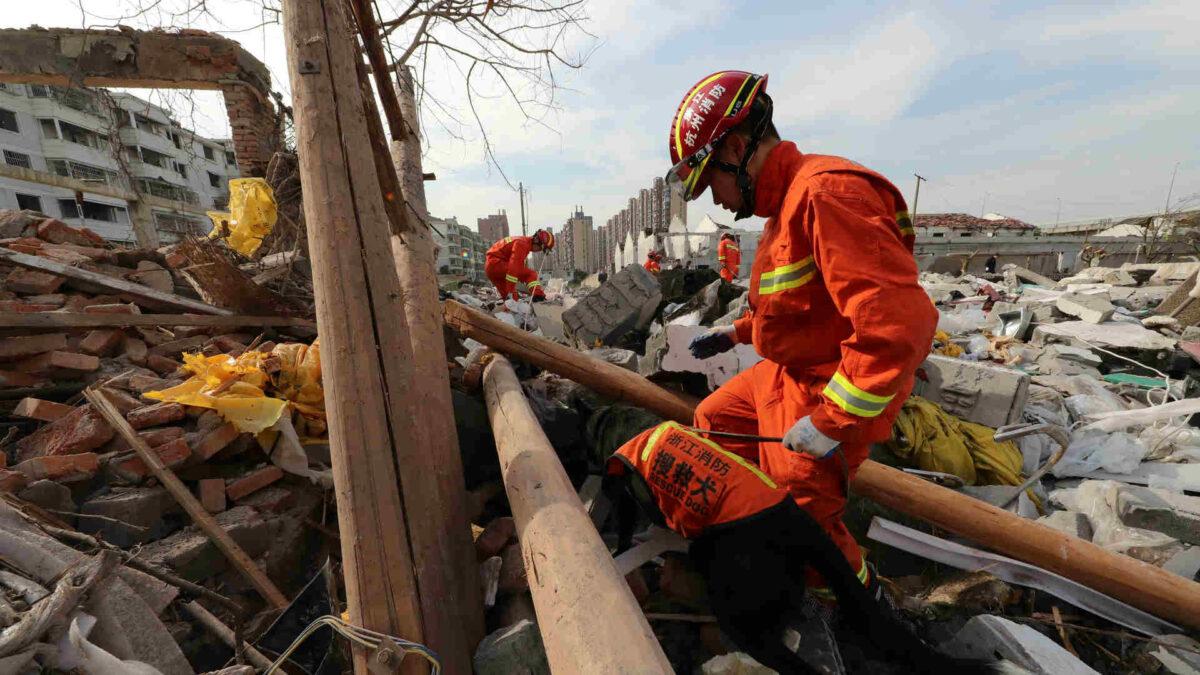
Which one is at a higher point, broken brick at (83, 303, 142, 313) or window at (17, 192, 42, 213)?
window at (17, 192, 42, 213)

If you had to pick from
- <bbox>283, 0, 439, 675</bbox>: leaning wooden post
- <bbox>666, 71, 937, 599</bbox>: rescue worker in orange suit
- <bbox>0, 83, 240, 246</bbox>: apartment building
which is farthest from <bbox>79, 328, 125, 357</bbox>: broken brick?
<bbox>0, 83, 240, 246</bbox>: apartment building

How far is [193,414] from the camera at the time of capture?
2506 millimetres

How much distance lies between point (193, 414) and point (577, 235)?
2311 inches

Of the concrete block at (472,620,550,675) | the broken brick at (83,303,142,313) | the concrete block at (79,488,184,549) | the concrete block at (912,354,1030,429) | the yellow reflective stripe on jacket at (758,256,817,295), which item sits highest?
the yellow reflective stripe on jacket at (758,256,817,295)

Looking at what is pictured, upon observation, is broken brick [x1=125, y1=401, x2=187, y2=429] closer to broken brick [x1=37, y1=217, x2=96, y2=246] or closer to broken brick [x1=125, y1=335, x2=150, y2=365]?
broken brick [x1=125, y1=335, x2=150, y2=365]

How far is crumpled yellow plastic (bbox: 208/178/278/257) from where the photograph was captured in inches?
202

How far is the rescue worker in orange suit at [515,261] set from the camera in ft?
26.9

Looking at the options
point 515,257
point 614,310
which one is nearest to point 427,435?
point 614,310

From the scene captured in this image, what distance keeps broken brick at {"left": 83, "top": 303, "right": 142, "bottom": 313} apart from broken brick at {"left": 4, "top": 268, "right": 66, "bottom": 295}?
0.57 m

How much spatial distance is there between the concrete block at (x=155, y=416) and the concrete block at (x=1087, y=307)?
9351mm

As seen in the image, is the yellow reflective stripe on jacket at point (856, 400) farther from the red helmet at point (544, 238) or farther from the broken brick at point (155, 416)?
the red helmet at point (544, 238)

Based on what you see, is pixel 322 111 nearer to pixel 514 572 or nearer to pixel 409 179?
pixel 409 179

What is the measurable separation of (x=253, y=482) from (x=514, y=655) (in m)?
1.85

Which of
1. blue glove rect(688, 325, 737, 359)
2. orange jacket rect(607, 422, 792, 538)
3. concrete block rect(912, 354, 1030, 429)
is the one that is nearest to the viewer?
orange jacket rect(607, 422, 792, 538)
